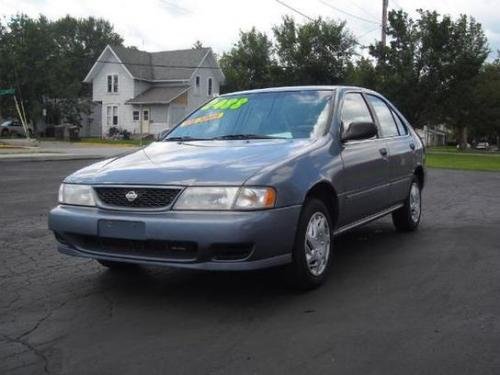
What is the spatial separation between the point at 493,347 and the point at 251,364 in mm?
1461

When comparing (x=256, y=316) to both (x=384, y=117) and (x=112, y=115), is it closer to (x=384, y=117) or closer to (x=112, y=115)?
(x=384, y=117)

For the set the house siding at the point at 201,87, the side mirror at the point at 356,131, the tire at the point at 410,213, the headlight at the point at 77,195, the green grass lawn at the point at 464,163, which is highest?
the house siding at the point at 201,87

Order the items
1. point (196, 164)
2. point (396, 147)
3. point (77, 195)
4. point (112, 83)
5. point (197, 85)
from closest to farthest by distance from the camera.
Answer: point (196, 164) → point (77, 195) → point (396, 147) → point (197, 85) → point (112, 83)

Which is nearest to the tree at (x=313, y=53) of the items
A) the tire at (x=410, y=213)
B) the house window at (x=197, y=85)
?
A: the house window at (x=197, y=85)

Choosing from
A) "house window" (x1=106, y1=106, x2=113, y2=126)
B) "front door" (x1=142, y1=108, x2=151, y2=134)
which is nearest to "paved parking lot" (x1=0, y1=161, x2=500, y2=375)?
"front door" (x1=142, y1=108, x2=151, y2=134)

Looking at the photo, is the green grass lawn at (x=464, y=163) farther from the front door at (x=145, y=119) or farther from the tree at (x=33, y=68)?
the tree at (x=33, y=68)

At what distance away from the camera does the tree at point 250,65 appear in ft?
196

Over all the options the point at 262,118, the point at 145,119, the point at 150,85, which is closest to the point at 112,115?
the point at 150,85

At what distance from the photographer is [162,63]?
52.2 metres

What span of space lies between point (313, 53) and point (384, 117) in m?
51.4

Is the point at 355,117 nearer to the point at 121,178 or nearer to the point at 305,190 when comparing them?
the point at 305,190

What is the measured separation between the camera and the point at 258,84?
195 ft

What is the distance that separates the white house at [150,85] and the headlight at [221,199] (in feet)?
145

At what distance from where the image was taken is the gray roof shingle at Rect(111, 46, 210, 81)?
50.2 m
